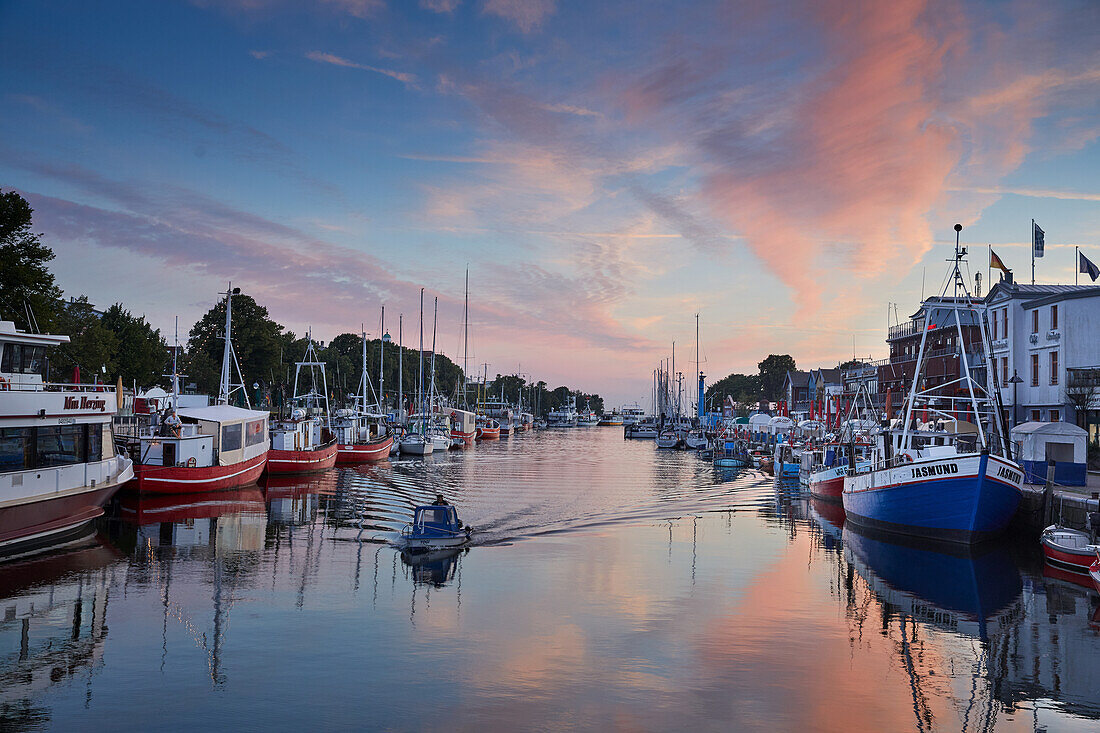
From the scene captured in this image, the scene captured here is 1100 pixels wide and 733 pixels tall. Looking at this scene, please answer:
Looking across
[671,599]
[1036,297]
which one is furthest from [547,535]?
[1036,297]

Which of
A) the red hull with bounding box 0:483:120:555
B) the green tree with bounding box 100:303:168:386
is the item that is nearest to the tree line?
the green tree with bounding box 100:303:168:386

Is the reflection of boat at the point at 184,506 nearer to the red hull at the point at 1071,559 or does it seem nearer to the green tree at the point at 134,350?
the red hull at the point at 1071,559

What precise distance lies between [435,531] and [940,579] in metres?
19.8

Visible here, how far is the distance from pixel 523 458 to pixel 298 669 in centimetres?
7832

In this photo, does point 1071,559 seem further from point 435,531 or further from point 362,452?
point 362,452

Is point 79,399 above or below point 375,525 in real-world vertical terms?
above

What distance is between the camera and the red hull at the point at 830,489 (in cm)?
5103

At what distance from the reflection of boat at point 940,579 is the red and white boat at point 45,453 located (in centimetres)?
3113

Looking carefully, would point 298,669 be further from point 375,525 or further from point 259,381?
point 259,381

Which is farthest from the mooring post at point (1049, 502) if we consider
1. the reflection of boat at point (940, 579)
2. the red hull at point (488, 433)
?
the red hull at point (488, 433)

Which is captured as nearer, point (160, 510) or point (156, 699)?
point (156, 699)

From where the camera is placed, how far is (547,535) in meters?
39.8

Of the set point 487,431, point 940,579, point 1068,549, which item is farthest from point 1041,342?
point 487,431

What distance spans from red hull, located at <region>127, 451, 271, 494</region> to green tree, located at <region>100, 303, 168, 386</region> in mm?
46499
